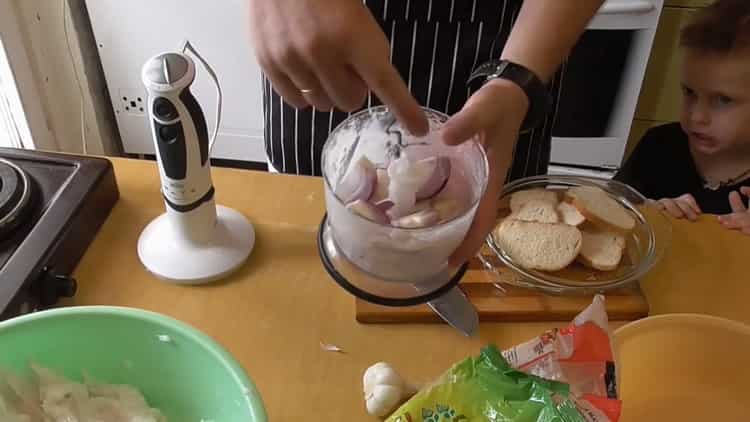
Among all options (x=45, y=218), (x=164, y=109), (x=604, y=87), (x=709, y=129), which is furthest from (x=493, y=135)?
(x=604, y=87)

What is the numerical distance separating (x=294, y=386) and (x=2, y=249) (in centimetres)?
34

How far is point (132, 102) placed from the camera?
6.57 feet

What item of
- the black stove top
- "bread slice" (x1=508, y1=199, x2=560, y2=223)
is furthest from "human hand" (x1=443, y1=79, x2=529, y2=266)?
the black stove top

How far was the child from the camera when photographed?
1392 millimetres

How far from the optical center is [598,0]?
850mm

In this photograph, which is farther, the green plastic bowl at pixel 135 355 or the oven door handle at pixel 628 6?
the oven door handle at pixel 628 6

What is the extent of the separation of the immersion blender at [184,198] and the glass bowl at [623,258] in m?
0.30

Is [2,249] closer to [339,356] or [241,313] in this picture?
[241,313]

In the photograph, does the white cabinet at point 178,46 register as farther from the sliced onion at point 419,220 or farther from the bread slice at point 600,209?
the sliced onion at point 419,220

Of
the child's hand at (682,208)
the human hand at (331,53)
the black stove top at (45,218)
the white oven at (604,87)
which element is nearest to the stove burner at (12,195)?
the black stove top at (45,218)

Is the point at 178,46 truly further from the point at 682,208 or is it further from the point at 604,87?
the point at 682,208

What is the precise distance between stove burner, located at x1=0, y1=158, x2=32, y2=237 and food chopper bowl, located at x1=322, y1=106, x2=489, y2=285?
1.08ft

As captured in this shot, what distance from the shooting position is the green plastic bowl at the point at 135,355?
0.64 meters

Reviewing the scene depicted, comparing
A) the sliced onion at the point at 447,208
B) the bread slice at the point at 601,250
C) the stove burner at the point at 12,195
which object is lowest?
the bread slice at the point at 601,250
